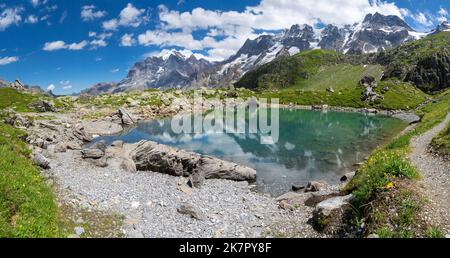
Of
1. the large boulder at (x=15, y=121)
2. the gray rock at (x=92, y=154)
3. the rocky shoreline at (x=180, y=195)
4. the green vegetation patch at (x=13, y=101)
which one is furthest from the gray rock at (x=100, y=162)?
the green vegetation patch at (x=13, y=101)

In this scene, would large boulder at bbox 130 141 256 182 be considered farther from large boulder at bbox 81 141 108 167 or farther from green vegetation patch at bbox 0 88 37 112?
green vegetation patch at bbox 0 88 37 112

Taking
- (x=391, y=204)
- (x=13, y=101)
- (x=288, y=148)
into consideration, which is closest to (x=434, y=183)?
(x=391, y=204)

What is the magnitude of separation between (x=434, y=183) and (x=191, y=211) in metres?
17.1

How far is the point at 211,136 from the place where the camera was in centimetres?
7275

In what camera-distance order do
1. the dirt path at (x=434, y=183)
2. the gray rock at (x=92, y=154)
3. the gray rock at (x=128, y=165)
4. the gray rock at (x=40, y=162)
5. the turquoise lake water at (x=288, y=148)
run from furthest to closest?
1. the turquoise lake water at (x=288, y=148)
2. the gray rock at (x=92, y=154)
3. the gray rock at (x=128, y=165)
4. the gray rock at (x=40, y=162)
5. the dirt path at (x=434, y=183)

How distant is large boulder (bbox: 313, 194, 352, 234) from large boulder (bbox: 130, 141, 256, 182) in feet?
57.4

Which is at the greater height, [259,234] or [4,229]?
[4,229]

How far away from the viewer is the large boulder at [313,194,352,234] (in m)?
21.6

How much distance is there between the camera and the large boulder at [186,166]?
1578 inches

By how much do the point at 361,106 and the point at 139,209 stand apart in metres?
142

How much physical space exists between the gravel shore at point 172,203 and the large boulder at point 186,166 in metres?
1.25

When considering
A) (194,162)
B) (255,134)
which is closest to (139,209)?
(194,162)

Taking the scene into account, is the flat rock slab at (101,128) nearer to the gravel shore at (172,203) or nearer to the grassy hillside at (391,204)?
the gravel shore at (172,203)

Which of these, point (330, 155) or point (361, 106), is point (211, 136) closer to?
point (330, 155)
